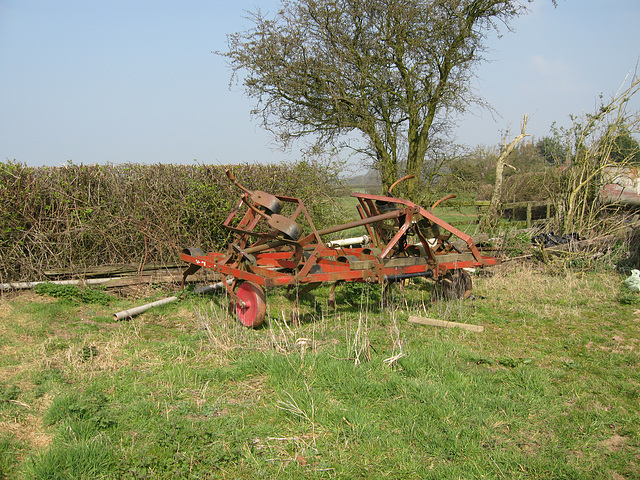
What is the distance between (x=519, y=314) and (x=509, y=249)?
10.4 ft

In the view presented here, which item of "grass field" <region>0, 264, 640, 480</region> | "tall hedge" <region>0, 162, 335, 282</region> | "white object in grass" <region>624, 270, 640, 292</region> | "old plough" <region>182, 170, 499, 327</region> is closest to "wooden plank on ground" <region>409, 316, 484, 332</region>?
"grass field" <region>0, 264, 640, 480</region>


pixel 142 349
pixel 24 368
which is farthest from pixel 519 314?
pixel 24 368

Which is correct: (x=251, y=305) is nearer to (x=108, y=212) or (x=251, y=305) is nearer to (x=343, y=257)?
(x=343, y=257)

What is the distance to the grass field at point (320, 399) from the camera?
2812 mm

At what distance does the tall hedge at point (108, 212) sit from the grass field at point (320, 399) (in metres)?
1.77

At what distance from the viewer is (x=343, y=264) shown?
5719 millimetres

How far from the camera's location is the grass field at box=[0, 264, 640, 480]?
2.81 meters

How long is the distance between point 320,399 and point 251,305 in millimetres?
2103

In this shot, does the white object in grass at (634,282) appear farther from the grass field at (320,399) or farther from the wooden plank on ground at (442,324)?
the wooden plank on ground at (442,324)

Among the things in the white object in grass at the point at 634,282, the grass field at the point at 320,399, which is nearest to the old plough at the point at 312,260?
the grass field at the point at 320,399

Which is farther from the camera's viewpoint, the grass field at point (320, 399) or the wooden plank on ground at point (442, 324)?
the wooden plank on ground at point (442, 324)

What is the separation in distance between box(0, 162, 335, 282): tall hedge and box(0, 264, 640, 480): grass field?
1.77m

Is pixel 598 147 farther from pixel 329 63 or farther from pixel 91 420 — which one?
pixel 91 420

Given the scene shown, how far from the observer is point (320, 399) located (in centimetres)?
351
